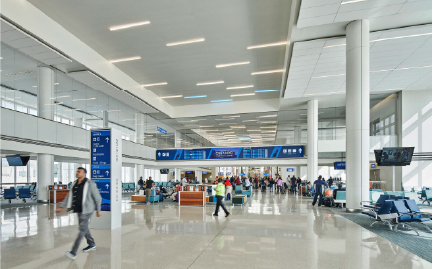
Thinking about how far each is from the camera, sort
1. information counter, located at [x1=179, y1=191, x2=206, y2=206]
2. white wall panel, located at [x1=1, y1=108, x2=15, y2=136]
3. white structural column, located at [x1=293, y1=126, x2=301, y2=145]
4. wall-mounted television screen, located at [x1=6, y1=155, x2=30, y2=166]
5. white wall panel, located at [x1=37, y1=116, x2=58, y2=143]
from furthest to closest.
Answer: white structural column, located at [x1=293, y1=126, x2=301, y2=145], wall-mounted television screen, located at [x1=6, y1=155, x2=30, y2=166], information counter, located at [x1=179, y1=191, x2=206, y2=206], white wall panel, located at [x1=37, y1=116, x2=58, y2=143], white wall panel, located at [x1=1, y1=108, x2=15, y2=136]

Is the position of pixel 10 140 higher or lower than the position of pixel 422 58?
lower

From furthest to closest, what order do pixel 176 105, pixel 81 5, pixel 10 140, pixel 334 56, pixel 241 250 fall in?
pixel 176 105 → pixel 334 56 → pixel 10 140 → pixel 81 5 → pixel 241 250

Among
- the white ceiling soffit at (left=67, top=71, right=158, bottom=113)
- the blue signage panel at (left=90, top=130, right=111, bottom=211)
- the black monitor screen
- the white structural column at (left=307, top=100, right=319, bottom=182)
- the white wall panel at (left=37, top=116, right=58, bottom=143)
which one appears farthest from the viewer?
the white structural column at (left=307, top=100, right=319, bottom=182)

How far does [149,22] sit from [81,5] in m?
2.64

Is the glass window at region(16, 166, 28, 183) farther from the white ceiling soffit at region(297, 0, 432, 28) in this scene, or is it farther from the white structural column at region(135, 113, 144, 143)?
the white ceiling soffit at region(297, 0, 432, 28)

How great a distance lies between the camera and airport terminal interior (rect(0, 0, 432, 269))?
20.3ft

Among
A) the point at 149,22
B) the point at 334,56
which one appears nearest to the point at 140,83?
the point at 149,22

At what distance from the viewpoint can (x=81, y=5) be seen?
11.4m

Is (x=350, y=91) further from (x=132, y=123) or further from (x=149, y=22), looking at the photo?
(x=132, y=123)

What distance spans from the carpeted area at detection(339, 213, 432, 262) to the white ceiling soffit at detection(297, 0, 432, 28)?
277 inches

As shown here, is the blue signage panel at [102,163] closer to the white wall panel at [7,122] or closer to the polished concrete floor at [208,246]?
the polished concrete floor at [208,246]

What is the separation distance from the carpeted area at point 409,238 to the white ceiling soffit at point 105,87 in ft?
46.3

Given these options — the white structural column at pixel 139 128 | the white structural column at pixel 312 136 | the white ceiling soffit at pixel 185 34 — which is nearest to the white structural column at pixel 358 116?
the white ceiling soffit at pixel 185 34

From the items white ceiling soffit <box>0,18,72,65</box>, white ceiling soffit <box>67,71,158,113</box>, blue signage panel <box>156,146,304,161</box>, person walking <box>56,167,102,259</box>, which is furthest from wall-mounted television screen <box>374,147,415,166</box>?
white ceiling soffit <box>0,18,72,65</box>
